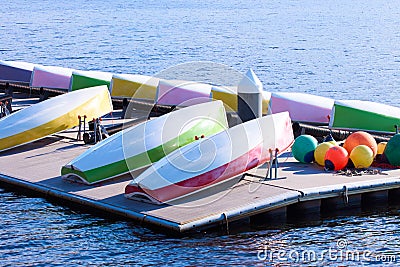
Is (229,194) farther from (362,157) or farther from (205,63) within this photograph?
(205,63)

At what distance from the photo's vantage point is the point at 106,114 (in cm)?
2403

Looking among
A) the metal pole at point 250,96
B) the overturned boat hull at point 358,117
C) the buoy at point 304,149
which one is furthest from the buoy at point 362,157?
the overturned boat hull at point 358,117

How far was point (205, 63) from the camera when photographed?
155 ft

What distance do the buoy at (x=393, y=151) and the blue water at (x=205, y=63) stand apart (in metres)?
1.21

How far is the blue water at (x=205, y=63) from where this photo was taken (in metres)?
15.2

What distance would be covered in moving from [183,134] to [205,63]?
96.2ft

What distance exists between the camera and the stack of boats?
54.4ft

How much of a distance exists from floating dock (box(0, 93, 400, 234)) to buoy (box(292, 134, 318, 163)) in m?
0.17

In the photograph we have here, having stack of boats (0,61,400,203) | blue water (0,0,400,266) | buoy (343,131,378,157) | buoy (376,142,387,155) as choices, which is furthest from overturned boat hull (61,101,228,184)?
buoy (376,142,387,155)

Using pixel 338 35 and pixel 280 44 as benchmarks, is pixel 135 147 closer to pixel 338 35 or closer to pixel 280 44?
pixel 280 44

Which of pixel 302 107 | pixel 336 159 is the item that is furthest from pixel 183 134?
pixel 302 107

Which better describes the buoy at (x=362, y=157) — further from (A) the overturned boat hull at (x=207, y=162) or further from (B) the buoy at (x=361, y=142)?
(A) the overturned boat hull at (x=207, y=162)

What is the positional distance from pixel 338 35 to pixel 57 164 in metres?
45.1

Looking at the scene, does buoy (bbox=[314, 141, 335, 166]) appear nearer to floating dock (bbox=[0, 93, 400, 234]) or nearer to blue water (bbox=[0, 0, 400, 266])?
floating dock (bbox=[0, 93, 400, 234])
